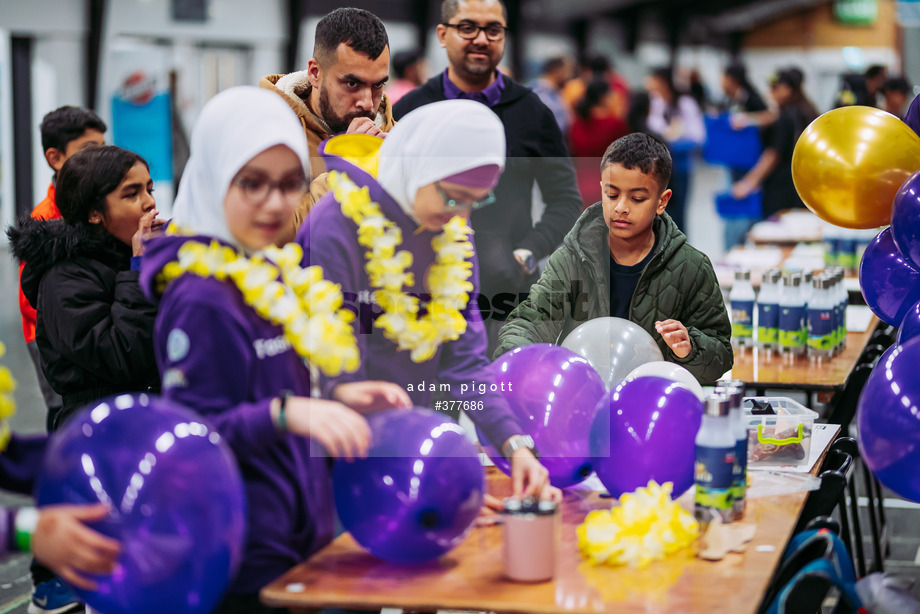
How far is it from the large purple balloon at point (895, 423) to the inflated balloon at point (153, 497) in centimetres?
130

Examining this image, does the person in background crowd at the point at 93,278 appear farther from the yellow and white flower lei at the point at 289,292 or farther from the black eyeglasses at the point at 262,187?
the black eyeglasses at the point at 262,187

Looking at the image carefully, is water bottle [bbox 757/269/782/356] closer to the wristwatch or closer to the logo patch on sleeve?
the wristwatch

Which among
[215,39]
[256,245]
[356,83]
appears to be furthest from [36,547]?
[215,39]

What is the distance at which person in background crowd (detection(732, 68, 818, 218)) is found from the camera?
7.91m

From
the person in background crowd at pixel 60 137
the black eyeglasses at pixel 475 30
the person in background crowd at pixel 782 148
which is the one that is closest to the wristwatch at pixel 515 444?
the black eyeglasses at pixel 475 30

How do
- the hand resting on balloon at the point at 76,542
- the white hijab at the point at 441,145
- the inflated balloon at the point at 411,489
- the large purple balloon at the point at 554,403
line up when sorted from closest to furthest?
the hand resting on balloon at the point at 76,542, the inflated balloon at the point at 411,489, the white hijab at the point at 441,145, the large purple balloon at the point at 554,403

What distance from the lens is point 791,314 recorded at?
3742 mm

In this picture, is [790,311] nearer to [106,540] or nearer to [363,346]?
[363,346]

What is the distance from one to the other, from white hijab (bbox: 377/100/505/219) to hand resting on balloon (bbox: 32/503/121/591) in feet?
2.66

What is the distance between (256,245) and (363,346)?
32 cm

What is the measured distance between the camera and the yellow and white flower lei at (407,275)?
2.01m

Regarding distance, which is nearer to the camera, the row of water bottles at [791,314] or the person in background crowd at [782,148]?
the row of water bottles at [791,314]

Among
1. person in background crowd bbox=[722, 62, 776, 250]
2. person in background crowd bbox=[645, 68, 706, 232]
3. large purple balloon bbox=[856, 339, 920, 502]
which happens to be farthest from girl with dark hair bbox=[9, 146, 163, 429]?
person in background crowd bbox=[645, 68, 706, 232]

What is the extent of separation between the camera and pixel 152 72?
38.4 ft
